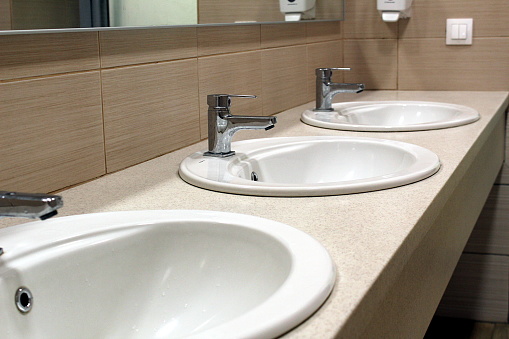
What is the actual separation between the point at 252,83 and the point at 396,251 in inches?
43.8

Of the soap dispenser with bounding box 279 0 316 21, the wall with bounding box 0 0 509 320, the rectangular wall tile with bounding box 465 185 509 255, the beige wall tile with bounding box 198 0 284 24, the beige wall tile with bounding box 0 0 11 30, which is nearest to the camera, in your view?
the beige wall tile with bounding box 0 0 11 30

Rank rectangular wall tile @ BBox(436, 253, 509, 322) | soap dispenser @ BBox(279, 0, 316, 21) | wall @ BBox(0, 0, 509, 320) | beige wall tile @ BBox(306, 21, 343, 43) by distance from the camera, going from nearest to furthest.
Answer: wall @ BBox(0, 0, 509, 320) → soap dispenser @ BBox(279, 0, 316, 21) → beige wall tile @ BBox(306, 21, 343, 43) → rectangular wall tile @ BBox(436, 253, 509, 322)

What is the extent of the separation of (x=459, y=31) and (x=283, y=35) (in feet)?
2.59

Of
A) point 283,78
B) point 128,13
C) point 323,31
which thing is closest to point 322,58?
point 323,31

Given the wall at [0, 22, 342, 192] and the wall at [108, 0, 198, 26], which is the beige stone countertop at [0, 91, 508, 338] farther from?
the wall at [108, 0, 198, 26]

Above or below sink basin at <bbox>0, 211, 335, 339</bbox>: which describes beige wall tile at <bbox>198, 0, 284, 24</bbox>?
above

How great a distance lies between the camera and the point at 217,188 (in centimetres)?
113

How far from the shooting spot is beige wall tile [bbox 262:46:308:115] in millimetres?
1988

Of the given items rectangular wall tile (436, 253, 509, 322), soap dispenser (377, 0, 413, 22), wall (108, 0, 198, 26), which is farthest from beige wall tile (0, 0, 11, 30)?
rectangular wall tile (436, 253, 509, 322)

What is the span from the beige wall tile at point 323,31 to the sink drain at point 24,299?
169cm

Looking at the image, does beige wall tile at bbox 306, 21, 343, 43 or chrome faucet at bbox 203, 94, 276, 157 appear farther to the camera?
beige wall tile at bbox 306, 21, 343, 43

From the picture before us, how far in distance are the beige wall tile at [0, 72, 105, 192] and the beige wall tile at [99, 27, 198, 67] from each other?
A: 0.22 feet

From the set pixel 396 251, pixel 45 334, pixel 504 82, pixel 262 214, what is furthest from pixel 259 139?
pixel 504 82

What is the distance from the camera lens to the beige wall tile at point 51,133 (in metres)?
1.03
